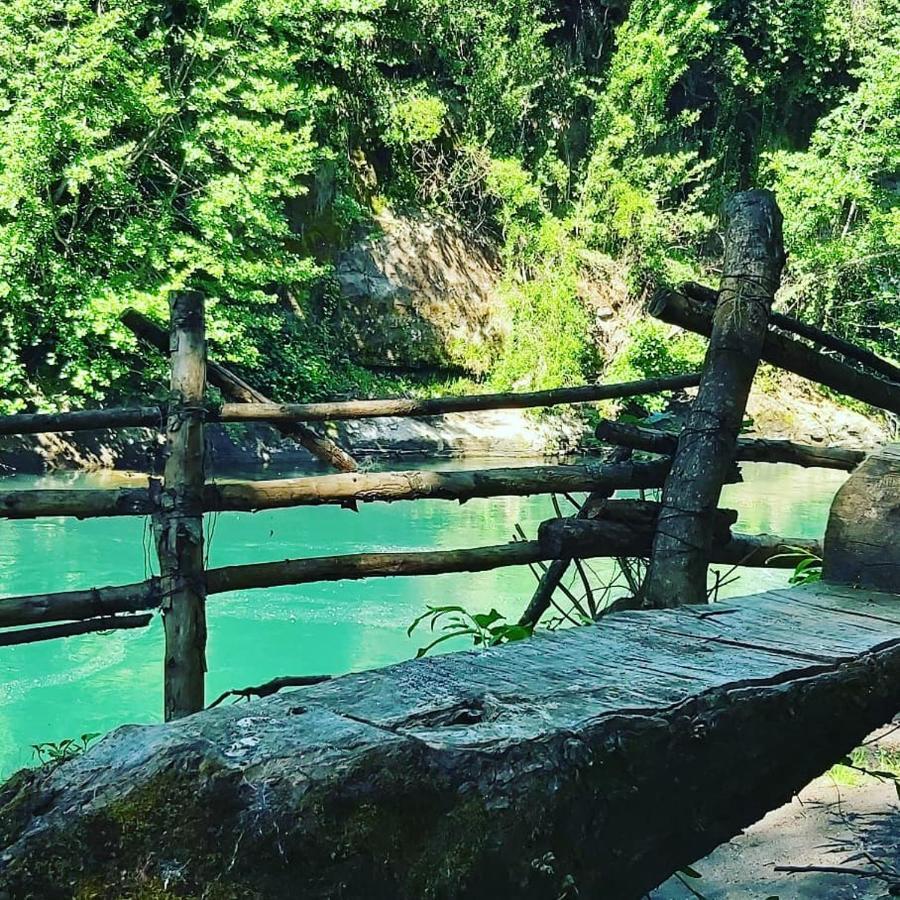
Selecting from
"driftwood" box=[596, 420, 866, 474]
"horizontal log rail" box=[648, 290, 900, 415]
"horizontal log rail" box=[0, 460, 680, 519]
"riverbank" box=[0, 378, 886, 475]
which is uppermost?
"horizontal log rail" box=[648, 290, 900, 415]

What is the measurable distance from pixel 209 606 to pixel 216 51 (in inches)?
292

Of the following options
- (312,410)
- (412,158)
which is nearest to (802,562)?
(312,410)

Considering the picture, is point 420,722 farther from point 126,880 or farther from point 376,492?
point 376,492

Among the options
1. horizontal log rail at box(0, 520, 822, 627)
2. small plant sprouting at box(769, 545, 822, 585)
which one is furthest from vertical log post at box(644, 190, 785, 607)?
small plant sprouting at box(769, 545, 822, 585)

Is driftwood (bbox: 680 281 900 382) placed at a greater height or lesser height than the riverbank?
greater

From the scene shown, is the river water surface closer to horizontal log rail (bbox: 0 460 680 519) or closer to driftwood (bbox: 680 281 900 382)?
horizontal log rail (bbox: 0 460 680 519)

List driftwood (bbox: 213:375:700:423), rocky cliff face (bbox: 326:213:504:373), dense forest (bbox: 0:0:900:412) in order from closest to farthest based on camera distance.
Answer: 1. driftwood (bbox: 213:375:700:423)
2. dense forest (bbox: 0:0:900:412)
3. rocky cliff face (bbox: 326:213:504:373)

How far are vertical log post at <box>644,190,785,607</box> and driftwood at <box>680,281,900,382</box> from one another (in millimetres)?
74

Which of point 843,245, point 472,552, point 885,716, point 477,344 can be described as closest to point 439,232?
point 477,344

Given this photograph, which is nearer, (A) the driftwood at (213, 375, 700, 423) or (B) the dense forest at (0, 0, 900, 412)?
(A) the driftwood at (213, 375, 700, 423)

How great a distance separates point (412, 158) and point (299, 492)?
45.5 ft

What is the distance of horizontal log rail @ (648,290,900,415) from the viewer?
2.26 metres

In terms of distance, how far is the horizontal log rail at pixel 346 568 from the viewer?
2.09 m

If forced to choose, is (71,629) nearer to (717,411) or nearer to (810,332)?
(717,411)
